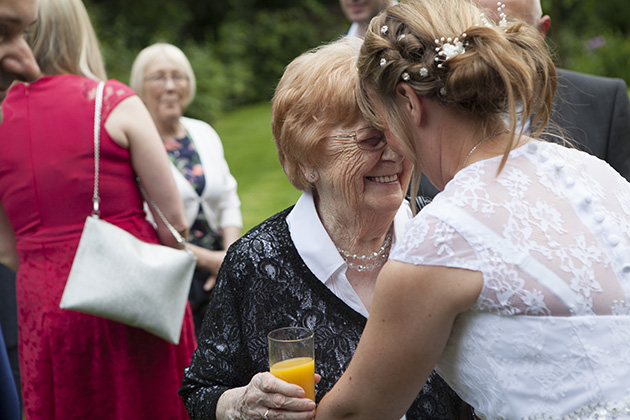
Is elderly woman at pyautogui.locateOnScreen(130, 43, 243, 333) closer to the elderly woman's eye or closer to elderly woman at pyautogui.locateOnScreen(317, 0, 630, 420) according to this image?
the elderly woman's eye

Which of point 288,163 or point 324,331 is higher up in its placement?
point 288,163

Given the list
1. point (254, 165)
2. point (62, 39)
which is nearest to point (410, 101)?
point (62, 39)

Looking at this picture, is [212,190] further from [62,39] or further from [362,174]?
[362,174]

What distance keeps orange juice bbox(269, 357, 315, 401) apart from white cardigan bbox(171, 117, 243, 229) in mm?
2504

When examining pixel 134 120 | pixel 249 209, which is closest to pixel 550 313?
pixel 134 120

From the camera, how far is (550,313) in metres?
1.40

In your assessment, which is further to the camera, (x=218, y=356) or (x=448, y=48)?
(x=218, y=356)

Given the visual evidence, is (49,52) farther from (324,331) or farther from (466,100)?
(466,100)

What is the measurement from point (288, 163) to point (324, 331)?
1.95 ft

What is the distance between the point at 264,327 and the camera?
2111 mm

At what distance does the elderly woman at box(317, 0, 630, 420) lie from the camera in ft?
4.58

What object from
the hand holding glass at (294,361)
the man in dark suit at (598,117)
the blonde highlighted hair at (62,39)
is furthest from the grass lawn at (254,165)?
the hand holding glass at (294,361)

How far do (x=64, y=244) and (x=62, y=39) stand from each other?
871mm

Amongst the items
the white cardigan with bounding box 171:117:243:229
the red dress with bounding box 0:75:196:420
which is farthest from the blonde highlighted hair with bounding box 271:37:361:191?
the white cardigan with bounding box 171:117:243:229
